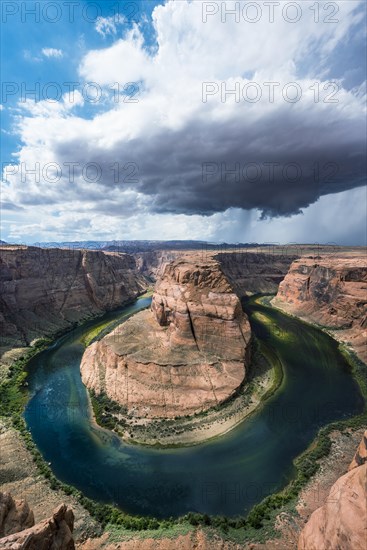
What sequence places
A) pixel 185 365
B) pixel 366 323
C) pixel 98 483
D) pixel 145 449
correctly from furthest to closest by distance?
pixel 366 323 < pixel 185 365 < pixel 145 449 < pixel 98 483

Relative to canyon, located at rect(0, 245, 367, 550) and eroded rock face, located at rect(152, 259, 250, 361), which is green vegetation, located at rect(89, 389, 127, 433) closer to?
canyon, located at rect(0, 245, 367, 550)

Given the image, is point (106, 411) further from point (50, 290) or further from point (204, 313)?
point (50, 290)

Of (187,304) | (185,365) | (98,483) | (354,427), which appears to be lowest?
(98,483)

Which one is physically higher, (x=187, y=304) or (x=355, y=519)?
(x=187, y=304)

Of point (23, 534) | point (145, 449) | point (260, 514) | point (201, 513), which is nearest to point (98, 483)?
point (145, 449)

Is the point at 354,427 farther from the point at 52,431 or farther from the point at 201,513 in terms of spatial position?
the point at 52,431

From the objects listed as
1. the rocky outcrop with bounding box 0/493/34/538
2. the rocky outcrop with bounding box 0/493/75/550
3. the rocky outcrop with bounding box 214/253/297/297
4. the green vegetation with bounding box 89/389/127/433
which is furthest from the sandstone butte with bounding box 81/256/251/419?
the rocky outcrop with bounding box 214/253/297/297

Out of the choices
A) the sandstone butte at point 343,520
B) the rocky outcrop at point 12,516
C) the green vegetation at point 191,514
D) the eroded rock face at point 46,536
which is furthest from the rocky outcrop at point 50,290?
the sandstone butte at point 343,520
